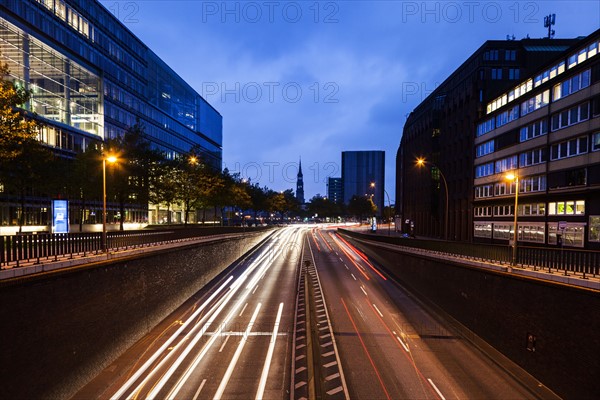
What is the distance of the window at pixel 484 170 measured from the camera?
50750 mm

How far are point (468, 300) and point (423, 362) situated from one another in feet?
20.0

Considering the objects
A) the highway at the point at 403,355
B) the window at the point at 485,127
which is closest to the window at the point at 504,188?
the window at the point at 485,127

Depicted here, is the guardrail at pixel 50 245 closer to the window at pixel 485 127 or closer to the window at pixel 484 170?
the window at pixel 484 170

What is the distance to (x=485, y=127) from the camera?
52.7 meters

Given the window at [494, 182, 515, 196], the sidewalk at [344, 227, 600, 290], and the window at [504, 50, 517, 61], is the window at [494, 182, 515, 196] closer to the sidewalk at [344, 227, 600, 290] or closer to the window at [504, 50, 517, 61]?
the window at [504, 50, 517, 61]

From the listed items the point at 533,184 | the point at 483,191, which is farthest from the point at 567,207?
the point at 483,191

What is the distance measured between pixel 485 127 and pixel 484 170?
22.4 ft

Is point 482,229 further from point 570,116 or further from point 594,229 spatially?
point 570,116

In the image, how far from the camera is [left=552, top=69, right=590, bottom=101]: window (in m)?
33.1

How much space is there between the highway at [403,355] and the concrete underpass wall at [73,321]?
1215 centimetres

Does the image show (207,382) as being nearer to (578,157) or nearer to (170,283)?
(170,283)

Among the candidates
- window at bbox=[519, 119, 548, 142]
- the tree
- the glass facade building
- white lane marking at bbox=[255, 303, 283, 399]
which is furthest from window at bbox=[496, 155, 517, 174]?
the glass facade building

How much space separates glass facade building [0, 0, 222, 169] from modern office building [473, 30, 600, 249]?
51801 mm

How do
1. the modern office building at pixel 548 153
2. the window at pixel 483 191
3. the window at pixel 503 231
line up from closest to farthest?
the modern office building at pixel 548 153, the window at pixel 503 231, the window at pixel 483 191
